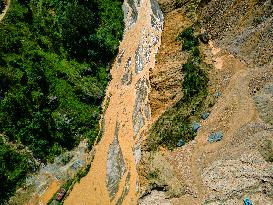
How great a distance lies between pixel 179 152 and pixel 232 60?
10.3m

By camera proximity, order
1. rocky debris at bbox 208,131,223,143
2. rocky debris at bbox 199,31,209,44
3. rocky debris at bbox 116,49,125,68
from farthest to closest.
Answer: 1. rocky debris at bbox 116,49,125,68
2. rocky debris at bbox 199,31,209,44
3. rocky debris at bbox 208,131,223,143

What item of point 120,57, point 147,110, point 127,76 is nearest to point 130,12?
point 120,57

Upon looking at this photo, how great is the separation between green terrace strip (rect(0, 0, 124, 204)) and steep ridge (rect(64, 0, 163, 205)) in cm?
127

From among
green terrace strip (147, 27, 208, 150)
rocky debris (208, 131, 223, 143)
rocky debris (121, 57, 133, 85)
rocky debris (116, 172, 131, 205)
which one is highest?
rocky debris (121, 57, 133, 85)

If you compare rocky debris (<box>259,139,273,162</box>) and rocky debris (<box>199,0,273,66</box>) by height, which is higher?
rocky debris (<box>199,0,273,66</box>)

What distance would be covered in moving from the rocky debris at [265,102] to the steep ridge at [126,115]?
1055cm

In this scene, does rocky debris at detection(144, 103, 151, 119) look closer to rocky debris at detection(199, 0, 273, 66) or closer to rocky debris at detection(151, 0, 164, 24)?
rocky debris at detection(199, 0, 273, 66)

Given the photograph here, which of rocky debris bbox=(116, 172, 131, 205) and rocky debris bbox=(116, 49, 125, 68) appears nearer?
rocky debris bbox=(116, 172, 131, 205)

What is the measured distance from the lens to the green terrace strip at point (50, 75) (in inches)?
1658

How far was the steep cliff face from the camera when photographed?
3509 centimetres

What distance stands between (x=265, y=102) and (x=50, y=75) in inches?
797

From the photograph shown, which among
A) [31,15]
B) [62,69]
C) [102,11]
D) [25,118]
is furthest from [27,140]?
[102,11]

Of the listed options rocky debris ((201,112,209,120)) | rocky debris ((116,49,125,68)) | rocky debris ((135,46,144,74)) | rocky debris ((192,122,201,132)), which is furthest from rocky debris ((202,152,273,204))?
rocky debris ((116,49,125,68))

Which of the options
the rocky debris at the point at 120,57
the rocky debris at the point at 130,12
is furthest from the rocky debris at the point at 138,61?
the rocky debris at the point at 130,12
